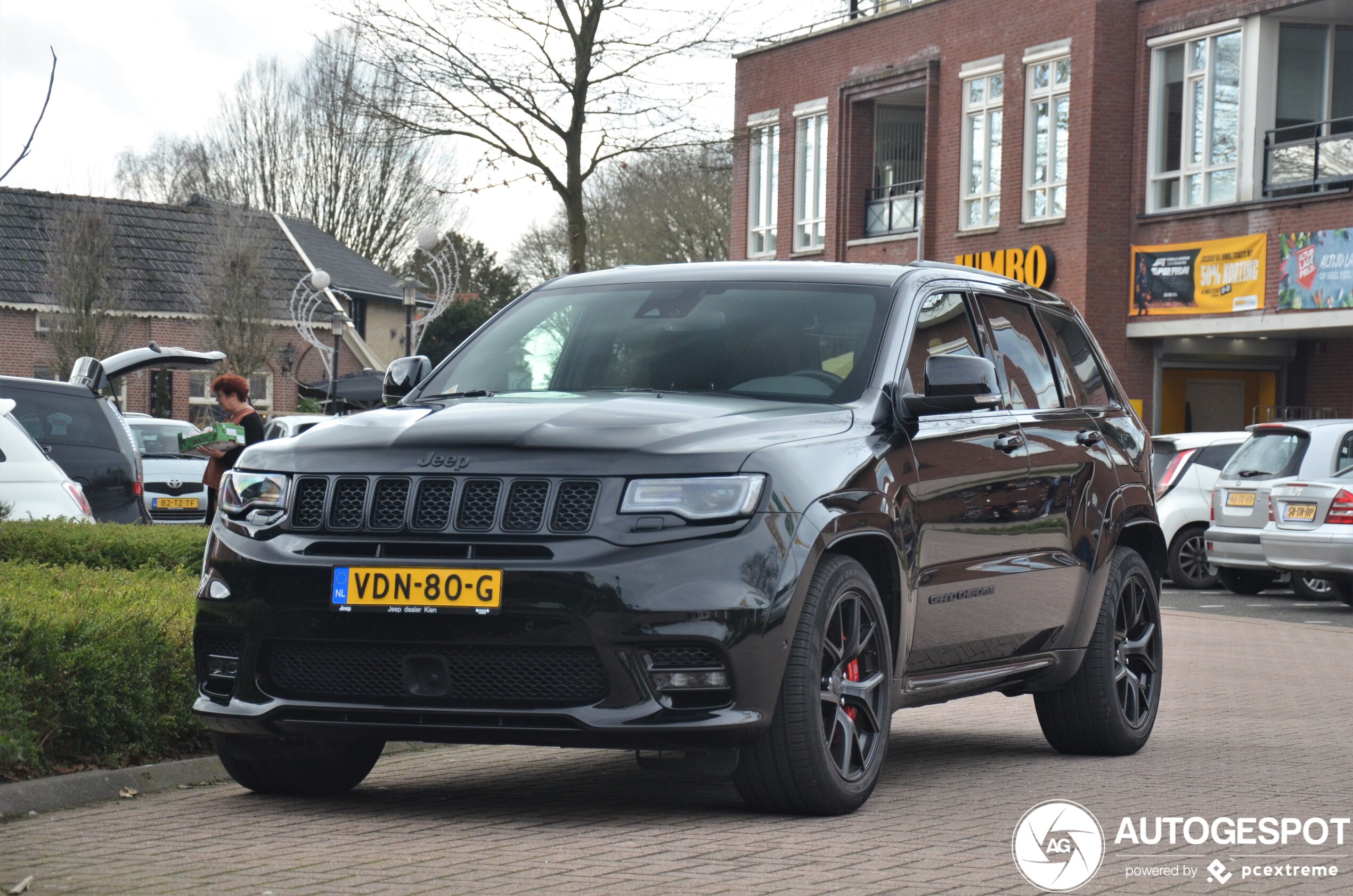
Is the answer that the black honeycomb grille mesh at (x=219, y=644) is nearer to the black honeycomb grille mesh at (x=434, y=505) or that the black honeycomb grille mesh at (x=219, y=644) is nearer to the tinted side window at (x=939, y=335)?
the black honeycomb grille mesh at (x=434, y=505)

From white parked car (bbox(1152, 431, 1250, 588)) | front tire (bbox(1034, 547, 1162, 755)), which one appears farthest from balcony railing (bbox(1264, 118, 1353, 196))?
front tire (bbox(1034, 547, 1162, 755))

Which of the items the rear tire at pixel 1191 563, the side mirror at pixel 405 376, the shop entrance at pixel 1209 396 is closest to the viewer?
the side mirror at pixel 405 376

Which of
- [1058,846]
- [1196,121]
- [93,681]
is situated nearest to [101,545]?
[93,681]

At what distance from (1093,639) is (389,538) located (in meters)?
3.58

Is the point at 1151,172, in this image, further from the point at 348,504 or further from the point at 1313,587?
the point at 348,504

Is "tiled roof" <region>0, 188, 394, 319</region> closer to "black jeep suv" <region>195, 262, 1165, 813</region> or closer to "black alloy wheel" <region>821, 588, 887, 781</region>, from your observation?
"black jeep suv" <region>195, 262, 1165, 813</region>

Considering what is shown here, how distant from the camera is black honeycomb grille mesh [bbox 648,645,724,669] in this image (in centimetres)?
559

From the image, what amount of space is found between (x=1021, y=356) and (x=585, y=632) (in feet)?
10.1

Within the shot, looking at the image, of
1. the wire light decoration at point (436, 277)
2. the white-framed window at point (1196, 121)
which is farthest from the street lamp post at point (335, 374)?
the white-framed window at point (1196, 121)

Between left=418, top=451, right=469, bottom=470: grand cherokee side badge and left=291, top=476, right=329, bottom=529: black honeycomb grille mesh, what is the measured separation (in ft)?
1.10

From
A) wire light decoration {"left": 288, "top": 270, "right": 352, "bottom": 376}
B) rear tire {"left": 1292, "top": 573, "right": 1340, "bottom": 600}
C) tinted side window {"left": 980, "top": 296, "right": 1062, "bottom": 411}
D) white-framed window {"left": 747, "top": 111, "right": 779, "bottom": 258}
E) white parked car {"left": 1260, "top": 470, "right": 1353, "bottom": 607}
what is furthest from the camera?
wire light decoration {"left": 288, "top": 270, "right": 352, "bottom": 376}

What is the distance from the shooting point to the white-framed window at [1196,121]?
31.4m

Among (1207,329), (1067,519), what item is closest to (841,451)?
(1067,519)

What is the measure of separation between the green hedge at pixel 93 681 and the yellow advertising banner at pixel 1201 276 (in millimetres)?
25101
